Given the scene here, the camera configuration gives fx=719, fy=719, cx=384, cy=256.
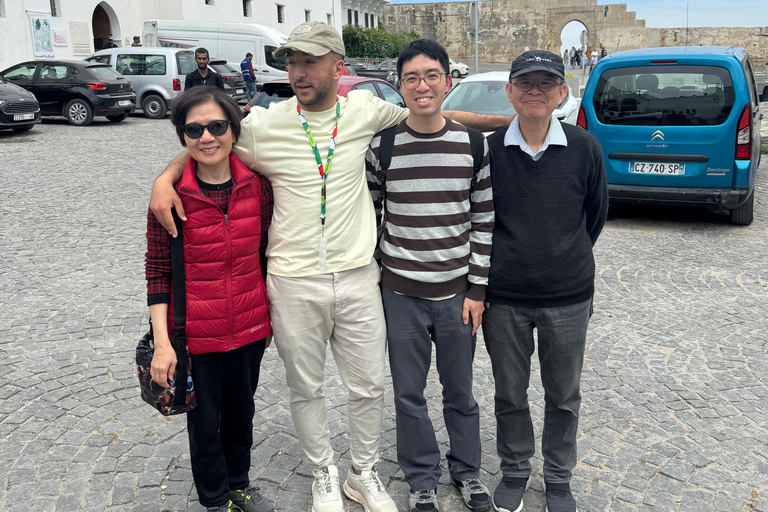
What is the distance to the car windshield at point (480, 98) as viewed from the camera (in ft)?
31.5

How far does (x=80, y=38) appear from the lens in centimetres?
2381

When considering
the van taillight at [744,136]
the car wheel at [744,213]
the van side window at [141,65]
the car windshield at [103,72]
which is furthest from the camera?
the van side window at [141,65]

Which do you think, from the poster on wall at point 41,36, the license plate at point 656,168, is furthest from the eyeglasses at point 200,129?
the poster on wall at point 41,36

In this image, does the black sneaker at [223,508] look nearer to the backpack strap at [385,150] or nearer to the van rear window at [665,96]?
the backpack strap at [385,150]

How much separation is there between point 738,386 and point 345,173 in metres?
2.77

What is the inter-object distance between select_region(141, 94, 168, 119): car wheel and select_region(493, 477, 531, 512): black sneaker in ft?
57.5

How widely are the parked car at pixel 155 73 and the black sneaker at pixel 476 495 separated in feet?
55.8

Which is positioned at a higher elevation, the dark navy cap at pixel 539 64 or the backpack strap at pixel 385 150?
the dark navy cap at pixel 539 64

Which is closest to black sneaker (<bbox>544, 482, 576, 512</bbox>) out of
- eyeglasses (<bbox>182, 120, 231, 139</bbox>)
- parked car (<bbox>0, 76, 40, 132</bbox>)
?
eyeglasses (<bbox>182, 120, 231, 139</bbox>)

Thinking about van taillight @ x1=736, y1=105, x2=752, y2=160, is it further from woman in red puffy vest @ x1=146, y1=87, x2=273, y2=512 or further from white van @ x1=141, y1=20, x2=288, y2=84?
white van @ x1=141, y1=20, x2=288, y2=84

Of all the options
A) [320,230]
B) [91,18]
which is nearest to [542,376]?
[320,230]

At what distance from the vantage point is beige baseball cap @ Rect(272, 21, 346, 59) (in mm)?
2672

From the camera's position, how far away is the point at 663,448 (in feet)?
11.4

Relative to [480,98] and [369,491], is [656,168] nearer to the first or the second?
[480,98]
